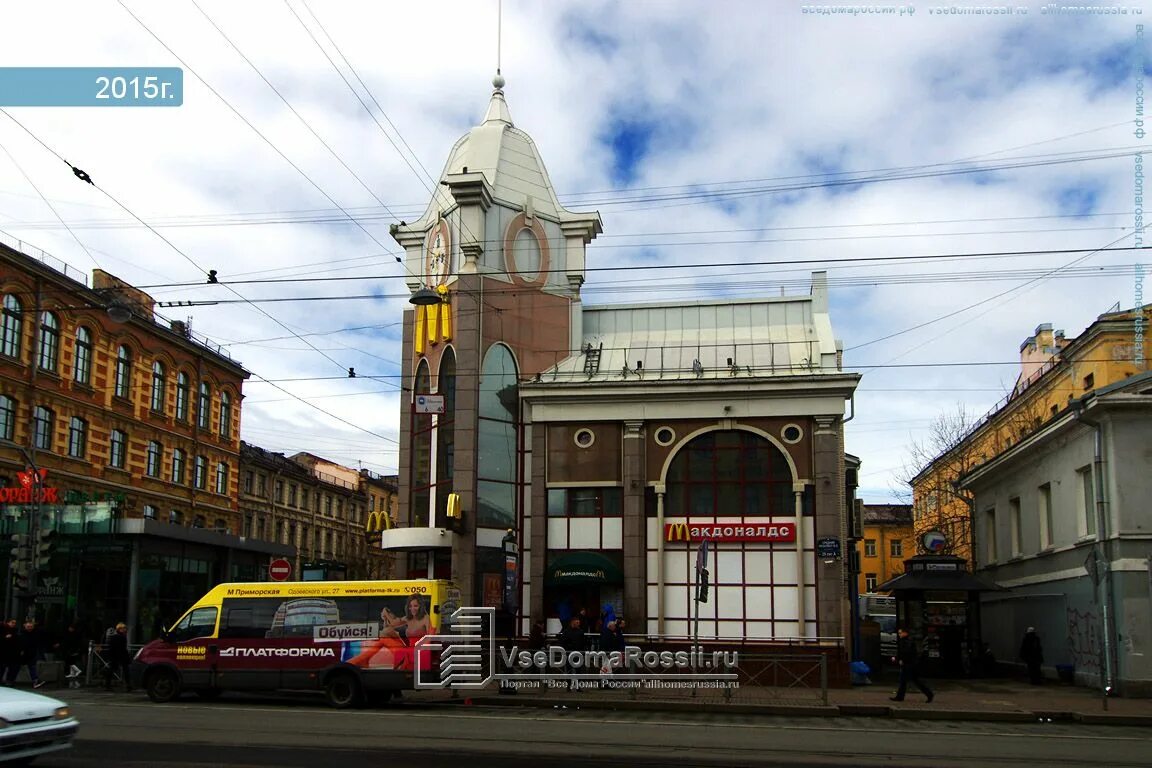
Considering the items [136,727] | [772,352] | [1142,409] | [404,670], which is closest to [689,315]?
[772,352]

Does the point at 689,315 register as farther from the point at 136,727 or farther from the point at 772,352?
the point at 136,727

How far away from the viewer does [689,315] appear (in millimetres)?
34125

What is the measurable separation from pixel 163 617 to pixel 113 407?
75.4 feet

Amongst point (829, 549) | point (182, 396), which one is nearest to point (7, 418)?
point (182, 396)

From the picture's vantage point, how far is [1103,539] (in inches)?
1052

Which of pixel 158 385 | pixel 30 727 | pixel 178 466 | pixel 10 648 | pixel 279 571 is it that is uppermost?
pixel 158 385

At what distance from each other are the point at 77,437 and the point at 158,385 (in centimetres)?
789

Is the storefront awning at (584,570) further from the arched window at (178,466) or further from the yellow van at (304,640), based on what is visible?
the arched window at (178,466)

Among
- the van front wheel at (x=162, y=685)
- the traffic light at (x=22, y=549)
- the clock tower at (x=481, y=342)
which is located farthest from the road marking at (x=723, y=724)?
the clock tower at (x=481, y=342)

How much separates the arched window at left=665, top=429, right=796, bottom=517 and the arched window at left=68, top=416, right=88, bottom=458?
30.7 m

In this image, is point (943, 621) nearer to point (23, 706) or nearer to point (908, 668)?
point (908, 668)

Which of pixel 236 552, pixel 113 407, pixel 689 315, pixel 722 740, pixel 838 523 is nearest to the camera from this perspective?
pixel 722 740

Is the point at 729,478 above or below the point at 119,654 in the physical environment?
above

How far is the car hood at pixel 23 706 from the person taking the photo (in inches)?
464
